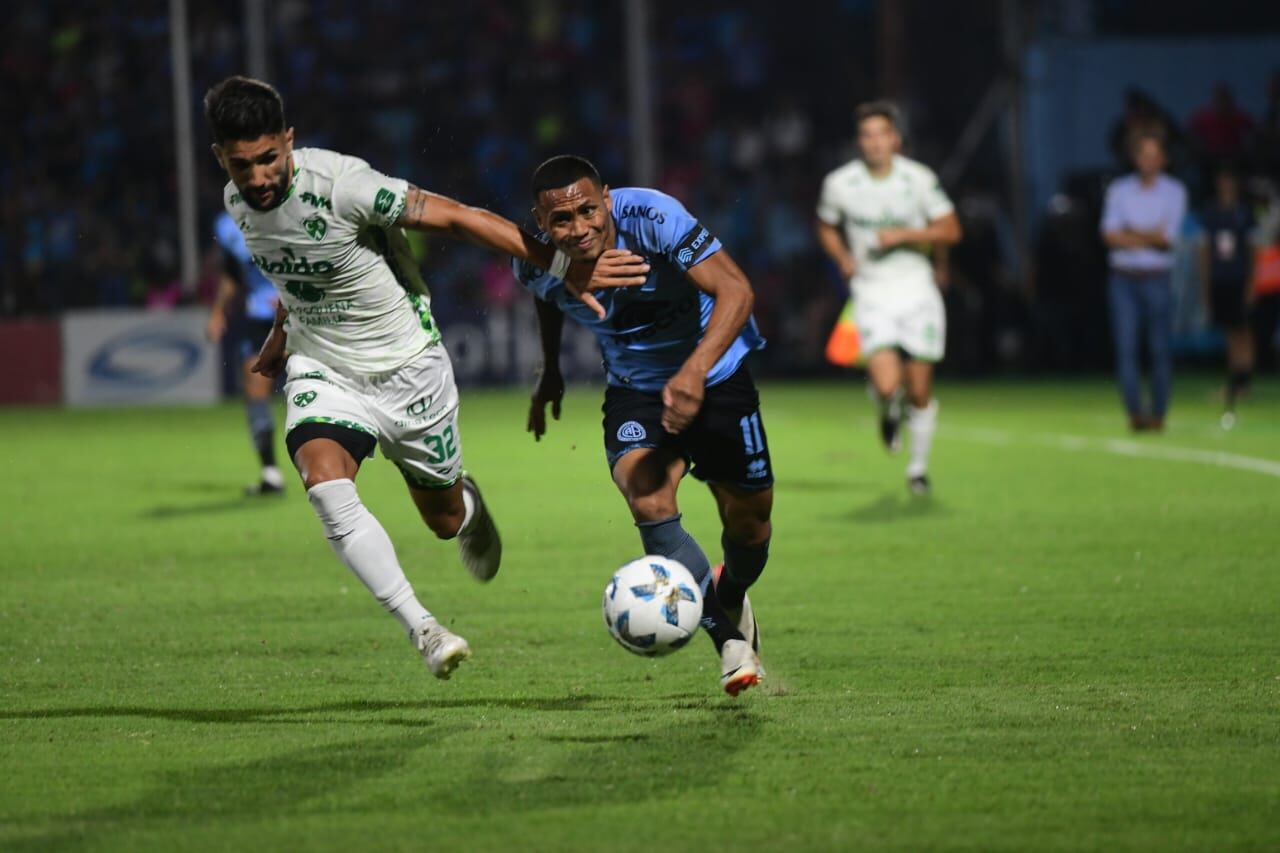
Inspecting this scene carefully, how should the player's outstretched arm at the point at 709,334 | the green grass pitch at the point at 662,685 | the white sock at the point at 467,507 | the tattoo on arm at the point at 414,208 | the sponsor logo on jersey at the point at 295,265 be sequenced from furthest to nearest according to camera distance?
the white sock at the point at 467,507
the sponsor logo on jersey at the point at 295,265
the tattoo on arm at the point at 414,208
the player's outstretched arm at the point at 709,334
the green grass pitch at the point at 662,685

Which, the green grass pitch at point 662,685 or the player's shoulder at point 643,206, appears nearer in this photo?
the green grass pitch at point 662,685

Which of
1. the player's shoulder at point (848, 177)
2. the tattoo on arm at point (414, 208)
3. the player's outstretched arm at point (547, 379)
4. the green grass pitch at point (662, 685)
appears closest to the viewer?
the green grass pitch at point (662, 685)

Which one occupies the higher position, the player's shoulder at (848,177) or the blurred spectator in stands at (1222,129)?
the player's shoulder at (848,177)

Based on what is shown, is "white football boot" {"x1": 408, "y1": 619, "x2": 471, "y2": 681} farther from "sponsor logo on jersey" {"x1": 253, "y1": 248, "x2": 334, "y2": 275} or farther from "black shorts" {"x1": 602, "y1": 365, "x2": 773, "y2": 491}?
"sponsor logo on jersey" {"x1": 253, "y1": 248, "x2": 334, "y2": 275}

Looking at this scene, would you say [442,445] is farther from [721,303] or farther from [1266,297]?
[1266,297]

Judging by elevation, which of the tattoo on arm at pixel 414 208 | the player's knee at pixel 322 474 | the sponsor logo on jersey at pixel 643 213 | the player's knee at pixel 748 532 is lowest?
the player's knee at pixel 748 532

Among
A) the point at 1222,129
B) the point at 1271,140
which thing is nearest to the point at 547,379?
the point at 1222,129

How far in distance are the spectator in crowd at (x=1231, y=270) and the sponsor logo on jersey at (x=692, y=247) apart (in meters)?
12.4

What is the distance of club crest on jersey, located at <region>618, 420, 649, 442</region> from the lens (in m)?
6.48

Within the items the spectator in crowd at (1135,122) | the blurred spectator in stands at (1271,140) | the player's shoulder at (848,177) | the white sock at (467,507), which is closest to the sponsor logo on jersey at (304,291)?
the white sock at (467,507)

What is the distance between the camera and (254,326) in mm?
13336

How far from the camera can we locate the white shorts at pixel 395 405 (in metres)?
6.54

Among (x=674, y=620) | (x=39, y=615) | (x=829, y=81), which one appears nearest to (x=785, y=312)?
(x=829, y=81)

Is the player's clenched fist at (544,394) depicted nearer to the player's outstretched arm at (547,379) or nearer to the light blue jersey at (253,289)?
the player's outstretched arm at (547,379)
